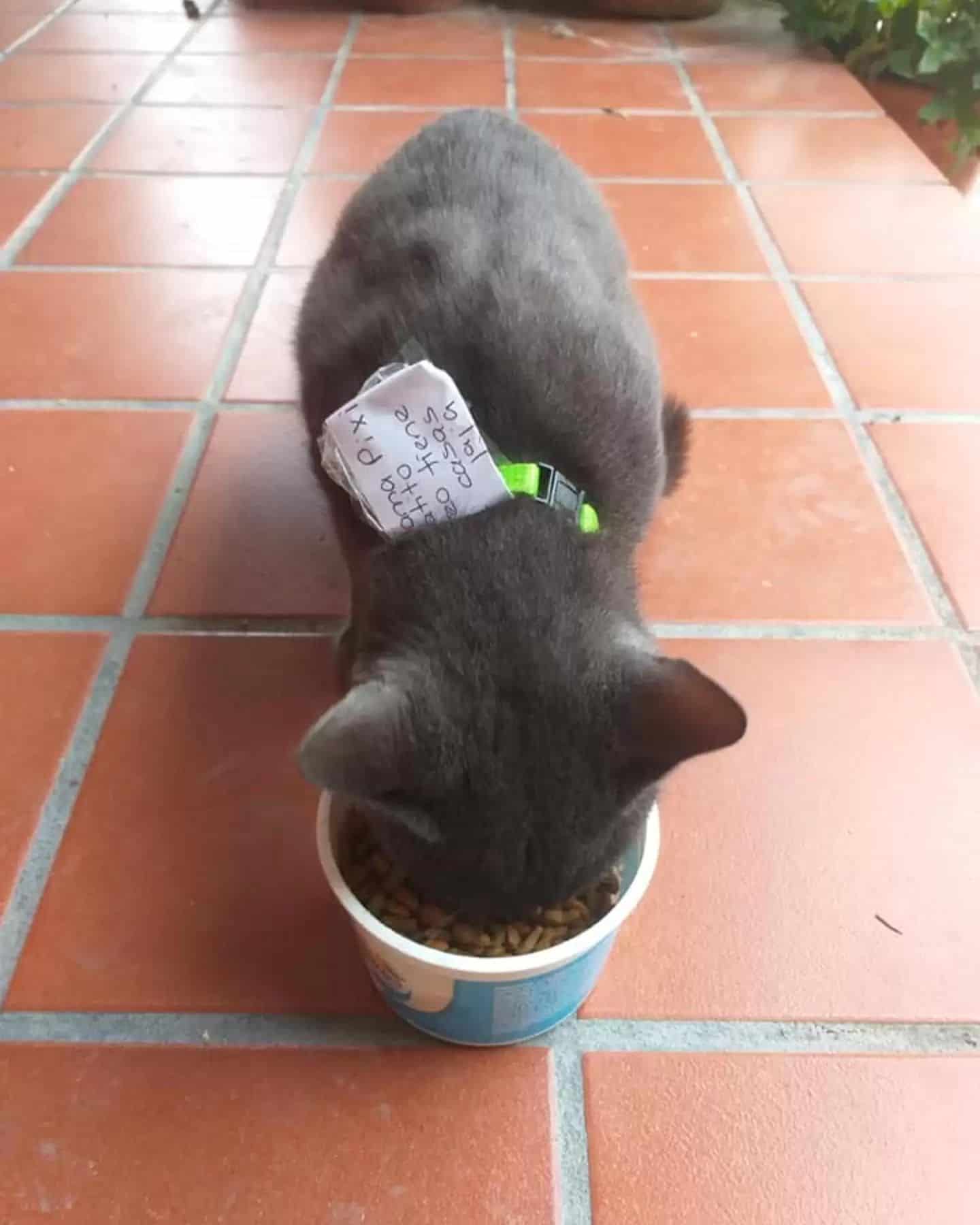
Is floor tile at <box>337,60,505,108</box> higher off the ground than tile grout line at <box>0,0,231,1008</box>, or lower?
higher

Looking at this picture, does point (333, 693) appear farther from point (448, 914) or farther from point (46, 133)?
point (46, 133)

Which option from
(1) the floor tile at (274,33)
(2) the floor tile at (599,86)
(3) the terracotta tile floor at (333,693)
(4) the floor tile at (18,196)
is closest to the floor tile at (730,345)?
(3) the terracotta tile floor at (333,693)

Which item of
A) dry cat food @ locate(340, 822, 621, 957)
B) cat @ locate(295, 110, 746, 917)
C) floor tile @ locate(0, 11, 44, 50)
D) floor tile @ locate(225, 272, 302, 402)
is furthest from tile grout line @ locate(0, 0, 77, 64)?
dry cat food @ locate(340, 822, 621, 957)

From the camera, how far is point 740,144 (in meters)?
2.12

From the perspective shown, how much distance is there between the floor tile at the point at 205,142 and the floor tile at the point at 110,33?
473mm

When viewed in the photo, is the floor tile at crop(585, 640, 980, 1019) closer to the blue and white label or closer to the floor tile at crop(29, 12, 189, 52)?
the blue and white label

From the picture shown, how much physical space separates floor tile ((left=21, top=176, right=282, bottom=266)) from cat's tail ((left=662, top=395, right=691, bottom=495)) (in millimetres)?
815

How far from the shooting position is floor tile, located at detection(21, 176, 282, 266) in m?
1.73

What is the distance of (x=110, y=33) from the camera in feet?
8.68

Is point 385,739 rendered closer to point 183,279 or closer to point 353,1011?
point 353,1011

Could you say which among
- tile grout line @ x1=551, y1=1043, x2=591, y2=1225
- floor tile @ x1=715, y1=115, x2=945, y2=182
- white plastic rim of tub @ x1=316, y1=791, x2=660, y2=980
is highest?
floor tile @ x1=715, y1=115, x2=945, y2=182

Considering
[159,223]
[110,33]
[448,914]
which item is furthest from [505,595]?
[110,33]

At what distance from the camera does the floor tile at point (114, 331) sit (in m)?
1.46

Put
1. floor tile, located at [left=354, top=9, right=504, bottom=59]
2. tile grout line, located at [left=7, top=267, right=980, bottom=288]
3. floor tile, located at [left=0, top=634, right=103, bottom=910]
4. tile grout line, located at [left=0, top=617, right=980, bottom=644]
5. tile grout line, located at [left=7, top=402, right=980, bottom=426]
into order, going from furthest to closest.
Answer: floor tile, located at [left=354, top=9, right=504, bottom=59] → tile grout line, located at [left=7, top=267, right=980, bottom=288] → tile grout line, located at [left=7, top=402, right=980, bottom=426] → tile grout line, located at [left=0, top=617, right=980, bottom=644] → floor tile, located at [left=0, top=634, right=103, bottom=910]
